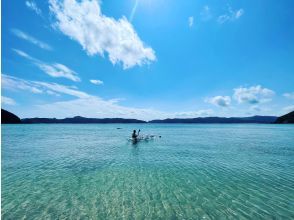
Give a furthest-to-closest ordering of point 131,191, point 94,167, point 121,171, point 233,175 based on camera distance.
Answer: point 94,167, point 121,171, point 233,175, point 131,191

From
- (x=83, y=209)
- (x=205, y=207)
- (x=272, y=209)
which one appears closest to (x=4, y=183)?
(x=83, y=209)

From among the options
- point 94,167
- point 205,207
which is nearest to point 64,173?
point 94,167

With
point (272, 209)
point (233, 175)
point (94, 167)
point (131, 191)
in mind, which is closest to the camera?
point (272, 209)

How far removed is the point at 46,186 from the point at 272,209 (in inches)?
593

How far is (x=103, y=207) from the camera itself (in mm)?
11562

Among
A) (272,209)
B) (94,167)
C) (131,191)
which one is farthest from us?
(94,167)

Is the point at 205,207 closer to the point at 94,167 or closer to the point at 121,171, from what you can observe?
the point at 121,171

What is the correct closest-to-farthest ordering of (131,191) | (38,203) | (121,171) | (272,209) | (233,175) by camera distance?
1. (272,209)
2. (38,203)
3. (131,191)
4. (233,175)
5. (121,171)

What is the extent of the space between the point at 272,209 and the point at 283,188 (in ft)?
14.4

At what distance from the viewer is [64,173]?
18.6 m

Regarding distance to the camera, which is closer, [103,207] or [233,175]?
[103,207]

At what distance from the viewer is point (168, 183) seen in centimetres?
1576

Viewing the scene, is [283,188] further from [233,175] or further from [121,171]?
[121,171]

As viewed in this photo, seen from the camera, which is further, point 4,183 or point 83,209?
point 4,183
